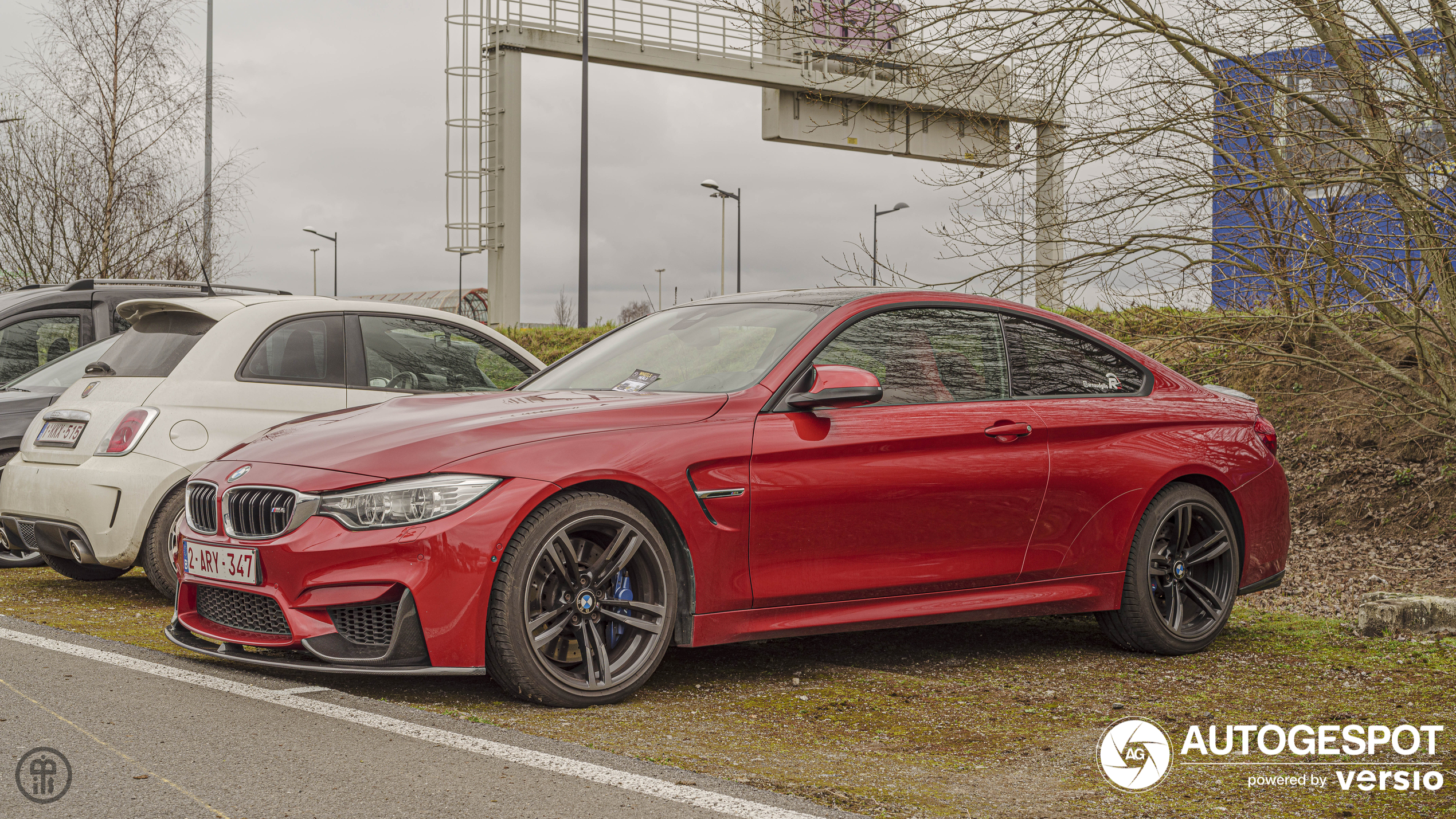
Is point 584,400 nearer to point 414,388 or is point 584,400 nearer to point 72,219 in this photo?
point 414,388

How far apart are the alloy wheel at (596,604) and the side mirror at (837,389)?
34.0 inches

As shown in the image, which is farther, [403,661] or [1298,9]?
[1298,9]

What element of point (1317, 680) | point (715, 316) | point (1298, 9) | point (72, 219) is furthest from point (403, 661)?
point (72, 219)

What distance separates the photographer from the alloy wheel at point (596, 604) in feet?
15.1

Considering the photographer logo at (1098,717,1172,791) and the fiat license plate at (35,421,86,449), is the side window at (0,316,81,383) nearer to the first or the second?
the fiat license plate at (35,421,86,449)

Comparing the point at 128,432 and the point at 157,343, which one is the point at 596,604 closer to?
the point at 128,432

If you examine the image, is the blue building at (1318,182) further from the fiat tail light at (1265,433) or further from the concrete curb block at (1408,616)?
the concrete curb block at (1408,616)

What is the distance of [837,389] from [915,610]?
3.33 ft

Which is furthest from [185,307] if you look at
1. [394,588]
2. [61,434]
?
[394,588]

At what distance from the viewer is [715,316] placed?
5.87 meters

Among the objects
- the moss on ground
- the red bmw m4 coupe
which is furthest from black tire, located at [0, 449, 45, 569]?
the red bmw m4 coupe

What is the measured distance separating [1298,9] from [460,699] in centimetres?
709

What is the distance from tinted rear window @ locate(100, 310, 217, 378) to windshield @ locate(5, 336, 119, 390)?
4.32ft

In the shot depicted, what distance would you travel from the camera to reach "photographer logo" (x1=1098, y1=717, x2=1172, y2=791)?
3979mm
